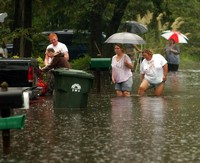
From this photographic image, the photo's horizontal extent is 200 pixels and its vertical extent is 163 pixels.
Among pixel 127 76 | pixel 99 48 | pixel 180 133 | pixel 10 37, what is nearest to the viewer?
pixel 180 133

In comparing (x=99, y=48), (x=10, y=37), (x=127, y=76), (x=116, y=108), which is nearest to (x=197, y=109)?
(x=116, y=108)

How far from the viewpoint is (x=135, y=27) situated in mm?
39406

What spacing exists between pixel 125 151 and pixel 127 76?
32.3 ft

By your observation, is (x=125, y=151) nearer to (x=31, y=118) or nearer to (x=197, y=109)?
(x=31, y=118)

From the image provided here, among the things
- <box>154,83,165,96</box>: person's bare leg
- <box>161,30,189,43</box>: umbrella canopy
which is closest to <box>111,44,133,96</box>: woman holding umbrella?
<box>154,83,165,96</box>: person's bare leg

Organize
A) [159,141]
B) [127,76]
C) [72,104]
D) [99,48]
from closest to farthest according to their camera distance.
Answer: [159,141] → [72,104] → [127,76] → [99,48]

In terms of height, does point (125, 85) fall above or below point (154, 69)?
below

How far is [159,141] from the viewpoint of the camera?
41.3 feet

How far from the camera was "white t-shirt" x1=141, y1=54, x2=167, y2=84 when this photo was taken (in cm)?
2189

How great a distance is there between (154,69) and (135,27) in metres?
17.6

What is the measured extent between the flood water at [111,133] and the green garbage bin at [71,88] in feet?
0.75

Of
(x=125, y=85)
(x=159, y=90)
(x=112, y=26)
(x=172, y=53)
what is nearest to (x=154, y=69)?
(x=159, y=90)

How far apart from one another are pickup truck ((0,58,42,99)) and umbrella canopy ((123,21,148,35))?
71.5ft

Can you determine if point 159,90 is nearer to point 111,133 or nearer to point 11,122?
point 111,133
